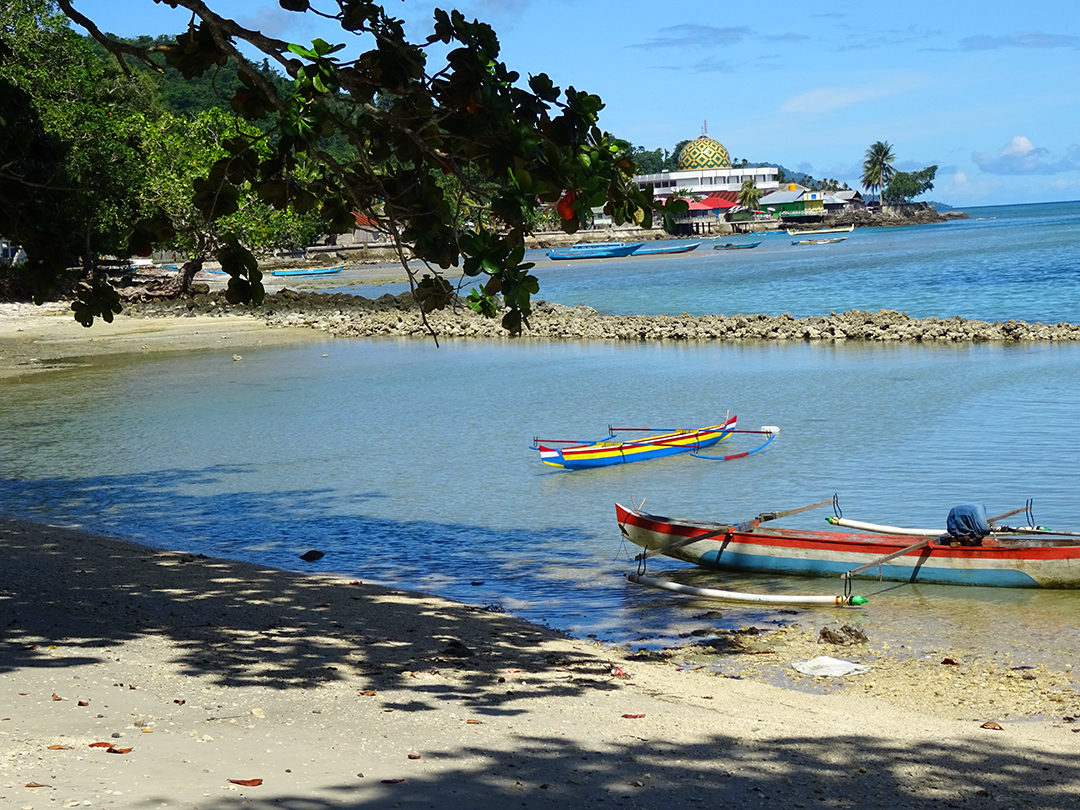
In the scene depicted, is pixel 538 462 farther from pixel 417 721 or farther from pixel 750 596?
pixel 417 721

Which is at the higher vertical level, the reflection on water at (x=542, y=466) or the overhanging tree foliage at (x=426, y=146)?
the overhanging tree foliage at (x=426, y=146)

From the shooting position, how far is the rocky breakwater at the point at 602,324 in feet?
113

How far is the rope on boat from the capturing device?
419 inches

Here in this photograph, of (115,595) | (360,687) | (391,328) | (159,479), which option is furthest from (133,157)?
(360,687)

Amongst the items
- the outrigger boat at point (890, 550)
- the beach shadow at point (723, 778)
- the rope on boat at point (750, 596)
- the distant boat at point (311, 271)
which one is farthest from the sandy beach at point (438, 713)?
the distant boat at point (311, 271)

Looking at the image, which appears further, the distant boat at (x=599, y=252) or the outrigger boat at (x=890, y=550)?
the distant boat at (x=599, y=252)

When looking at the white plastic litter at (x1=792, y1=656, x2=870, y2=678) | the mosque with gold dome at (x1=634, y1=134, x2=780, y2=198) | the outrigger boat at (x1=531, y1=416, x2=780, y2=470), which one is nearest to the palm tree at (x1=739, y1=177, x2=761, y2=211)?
the mosque with gold dome at (x1=634, y1=134, x2=780, y2=198)

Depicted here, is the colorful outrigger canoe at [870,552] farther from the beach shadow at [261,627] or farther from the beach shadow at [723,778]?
the beach shadow at [723,778]

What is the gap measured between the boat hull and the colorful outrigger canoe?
5286 millimetres

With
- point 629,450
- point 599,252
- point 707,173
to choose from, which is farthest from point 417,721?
point 707,173

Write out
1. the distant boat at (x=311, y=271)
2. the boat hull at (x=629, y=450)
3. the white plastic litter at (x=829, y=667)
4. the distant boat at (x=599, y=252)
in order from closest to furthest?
the white plastic litter at (x=829, y=667)
the boat hull at (x=629, y=450)
the distant boat at (x=311, y=271)
the distant boat at (x=599, y=252)

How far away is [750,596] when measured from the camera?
11.1m

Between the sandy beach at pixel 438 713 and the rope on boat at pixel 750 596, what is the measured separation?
19 cm

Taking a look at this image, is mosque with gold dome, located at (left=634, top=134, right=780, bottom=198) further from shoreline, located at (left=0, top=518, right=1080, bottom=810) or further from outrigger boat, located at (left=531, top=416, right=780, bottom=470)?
shoreline, located at (left=0, top=518, right=1080, bottom=810)
